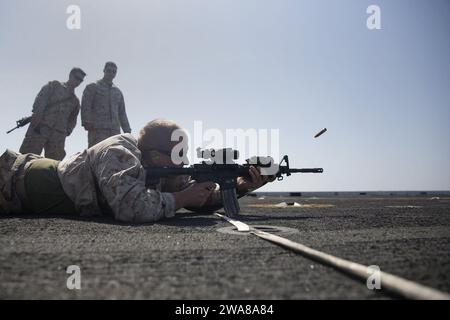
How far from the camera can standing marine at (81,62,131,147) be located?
7.12 m

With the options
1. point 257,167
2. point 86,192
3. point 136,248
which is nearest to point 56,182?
point 86,192

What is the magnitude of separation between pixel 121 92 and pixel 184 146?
4.14m

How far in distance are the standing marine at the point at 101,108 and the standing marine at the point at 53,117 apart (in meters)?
0.45

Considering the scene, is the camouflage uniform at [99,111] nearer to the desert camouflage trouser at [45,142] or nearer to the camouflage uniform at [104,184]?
the desert camouflage trouser at [45,142]

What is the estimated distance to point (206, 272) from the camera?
1516mm

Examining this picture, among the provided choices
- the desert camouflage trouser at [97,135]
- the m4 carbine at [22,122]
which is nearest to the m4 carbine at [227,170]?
the desert camouflage trouser at [97,135]

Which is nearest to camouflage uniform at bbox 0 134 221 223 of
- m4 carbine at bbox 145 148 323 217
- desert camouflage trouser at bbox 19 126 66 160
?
m4 carbine at bbox 145 148 323 217

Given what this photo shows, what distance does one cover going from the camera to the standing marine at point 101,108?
7.12m

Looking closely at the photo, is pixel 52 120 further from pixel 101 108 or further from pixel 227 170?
pixel 227 170

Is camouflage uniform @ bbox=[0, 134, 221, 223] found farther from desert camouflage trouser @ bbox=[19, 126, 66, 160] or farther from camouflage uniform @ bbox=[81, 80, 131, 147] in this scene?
camouflage uniform @ bbox=[81, 80, 131, 147]

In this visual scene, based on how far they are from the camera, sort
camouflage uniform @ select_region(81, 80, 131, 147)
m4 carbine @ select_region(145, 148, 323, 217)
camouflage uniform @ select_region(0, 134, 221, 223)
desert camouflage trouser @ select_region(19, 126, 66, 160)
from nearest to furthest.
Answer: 1. camouflage uniform @ select_region(0, 134, 221, 223)
2. m4 carbine @ select_region(145, 148, 323, 217)
3. desert camouflage trouser @ select_region(19, 126, 66, 160)
4. camouflage uniform @ select_region(81, 80, 131, 147)

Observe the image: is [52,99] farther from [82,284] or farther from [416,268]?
[416,268]

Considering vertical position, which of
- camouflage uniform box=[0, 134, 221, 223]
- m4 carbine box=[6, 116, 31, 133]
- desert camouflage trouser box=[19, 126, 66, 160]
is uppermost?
m4 carbine box=[6, 116, 31, 133]

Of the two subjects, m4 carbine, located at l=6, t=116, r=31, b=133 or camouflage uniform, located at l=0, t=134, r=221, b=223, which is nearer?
camouflage uniform, located at l=0, t=134, r=221, b=223
